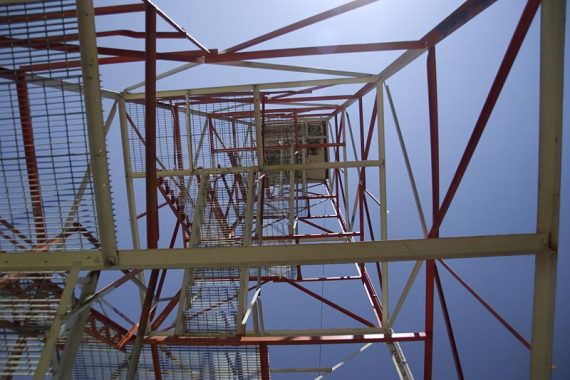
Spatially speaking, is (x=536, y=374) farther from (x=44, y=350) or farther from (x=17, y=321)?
(x=17, y=321)

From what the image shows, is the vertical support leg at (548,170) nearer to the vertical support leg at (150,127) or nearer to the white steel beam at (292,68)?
Result: the vertical support leg at (150,127)

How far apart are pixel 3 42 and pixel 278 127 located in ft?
33.0

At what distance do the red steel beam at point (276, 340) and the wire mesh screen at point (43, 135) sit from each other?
2.69 metres

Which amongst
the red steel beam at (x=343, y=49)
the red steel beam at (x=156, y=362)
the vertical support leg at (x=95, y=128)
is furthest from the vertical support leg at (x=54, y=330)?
the red steel beam at (x=343, y=49)

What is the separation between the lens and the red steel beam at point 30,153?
3404mm

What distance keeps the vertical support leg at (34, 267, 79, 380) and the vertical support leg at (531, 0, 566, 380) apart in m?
4.27

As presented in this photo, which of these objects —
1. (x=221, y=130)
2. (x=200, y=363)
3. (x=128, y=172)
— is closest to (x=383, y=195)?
(x=200, y=363)

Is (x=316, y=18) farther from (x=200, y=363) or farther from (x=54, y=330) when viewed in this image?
(x=200, y=363)

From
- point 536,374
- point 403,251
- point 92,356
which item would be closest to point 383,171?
point 403,251

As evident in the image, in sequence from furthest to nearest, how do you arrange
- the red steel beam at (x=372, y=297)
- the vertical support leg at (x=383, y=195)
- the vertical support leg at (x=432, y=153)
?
the red steel beam at (x=372, y=297) < the vertical support leg at (x=383, y=195) < the vertical support leg at (x=432, y=153)

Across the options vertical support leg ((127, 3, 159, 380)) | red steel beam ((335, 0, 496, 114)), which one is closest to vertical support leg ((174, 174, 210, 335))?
vertical support leg ((127, 3, 159, 380))

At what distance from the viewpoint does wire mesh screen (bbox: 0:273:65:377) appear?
121 inches

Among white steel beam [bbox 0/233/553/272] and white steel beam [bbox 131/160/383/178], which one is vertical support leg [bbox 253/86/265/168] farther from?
A: white steel beam [bbox 0/233/553/272]

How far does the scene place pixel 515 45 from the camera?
9.73 ft
